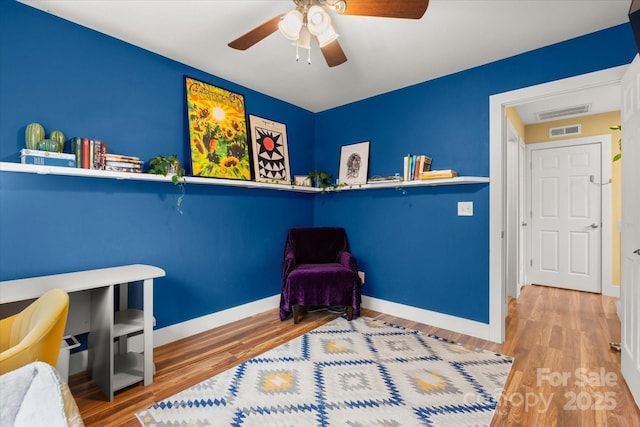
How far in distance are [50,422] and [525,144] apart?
5.84m

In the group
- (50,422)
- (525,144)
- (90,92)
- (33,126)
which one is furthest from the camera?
(525,144)

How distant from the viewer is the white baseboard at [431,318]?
2.85 meters

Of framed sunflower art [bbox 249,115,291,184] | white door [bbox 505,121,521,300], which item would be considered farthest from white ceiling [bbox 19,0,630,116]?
white door [bbox 505,121,521,300]

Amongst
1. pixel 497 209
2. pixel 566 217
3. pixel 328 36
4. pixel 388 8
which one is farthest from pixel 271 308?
pixel 566 217

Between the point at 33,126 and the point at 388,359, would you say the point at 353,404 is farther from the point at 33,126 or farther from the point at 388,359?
the point at 33,126

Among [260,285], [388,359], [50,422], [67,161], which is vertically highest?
[67,161]

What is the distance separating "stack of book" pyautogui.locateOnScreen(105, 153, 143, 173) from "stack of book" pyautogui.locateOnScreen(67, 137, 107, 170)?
4cm

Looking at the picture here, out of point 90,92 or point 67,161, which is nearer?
point 67,161

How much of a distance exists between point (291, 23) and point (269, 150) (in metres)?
1.86

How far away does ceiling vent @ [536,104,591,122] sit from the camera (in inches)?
156

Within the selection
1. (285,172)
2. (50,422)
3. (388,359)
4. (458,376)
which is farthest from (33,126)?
(458,376)

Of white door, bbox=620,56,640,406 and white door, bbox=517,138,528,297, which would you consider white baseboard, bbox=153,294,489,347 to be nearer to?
white door, bbox=620,56,640,406

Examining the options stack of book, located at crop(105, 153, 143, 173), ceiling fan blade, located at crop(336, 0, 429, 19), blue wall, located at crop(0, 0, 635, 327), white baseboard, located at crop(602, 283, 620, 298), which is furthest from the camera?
white baseboard, located at crop(602, 283, 620, 298)

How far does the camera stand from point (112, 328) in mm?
1876
